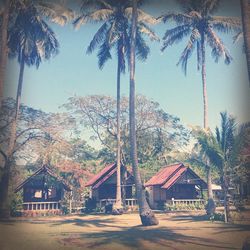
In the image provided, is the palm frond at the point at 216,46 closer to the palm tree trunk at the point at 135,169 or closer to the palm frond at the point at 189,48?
the palm frond at the point at 189,48

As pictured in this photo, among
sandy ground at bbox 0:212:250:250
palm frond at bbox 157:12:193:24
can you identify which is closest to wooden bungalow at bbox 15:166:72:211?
sandy ground at bbox 0:212:250:250

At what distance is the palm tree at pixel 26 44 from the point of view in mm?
18016

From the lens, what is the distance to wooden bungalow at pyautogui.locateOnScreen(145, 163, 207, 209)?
2403 centimetres

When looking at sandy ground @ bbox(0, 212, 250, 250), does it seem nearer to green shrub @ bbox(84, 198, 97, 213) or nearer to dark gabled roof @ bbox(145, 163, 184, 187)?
green shrub @ bbox(84, 198, 97, 213)

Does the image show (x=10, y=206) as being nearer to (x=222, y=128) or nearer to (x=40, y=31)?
(x=40, y=31)

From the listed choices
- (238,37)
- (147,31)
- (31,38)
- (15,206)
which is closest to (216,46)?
(238,37)

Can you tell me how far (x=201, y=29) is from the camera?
68.7 feet

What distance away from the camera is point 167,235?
12414mm

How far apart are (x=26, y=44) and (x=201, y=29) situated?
13.0 metres

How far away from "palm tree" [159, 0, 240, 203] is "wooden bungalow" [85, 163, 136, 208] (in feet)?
30.4

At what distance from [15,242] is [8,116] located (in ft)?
44.5

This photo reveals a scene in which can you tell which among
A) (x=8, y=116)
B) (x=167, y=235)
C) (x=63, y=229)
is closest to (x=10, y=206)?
(x=63, y=229)

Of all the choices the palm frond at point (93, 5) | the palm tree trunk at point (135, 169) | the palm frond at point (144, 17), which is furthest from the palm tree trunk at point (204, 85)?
the palm frond at point (93, 5)

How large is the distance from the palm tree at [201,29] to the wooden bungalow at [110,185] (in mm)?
9277
